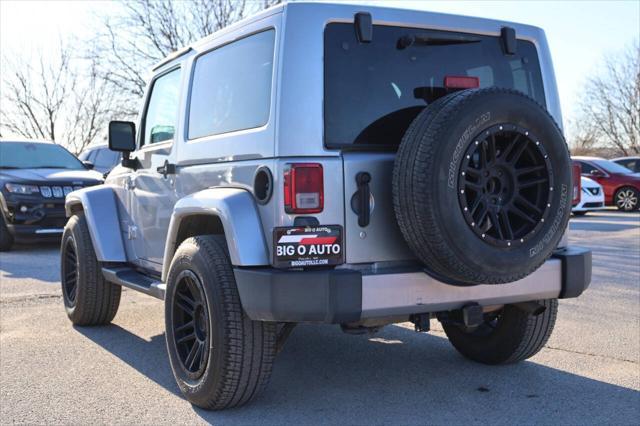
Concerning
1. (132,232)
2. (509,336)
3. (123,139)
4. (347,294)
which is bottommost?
(509,336)

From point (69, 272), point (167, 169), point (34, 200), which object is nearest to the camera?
point (167, 169)

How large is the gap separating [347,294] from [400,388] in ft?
3.86

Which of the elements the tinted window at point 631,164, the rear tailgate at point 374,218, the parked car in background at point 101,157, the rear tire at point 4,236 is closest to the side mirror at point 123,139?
the rear tailgate at point 374,218

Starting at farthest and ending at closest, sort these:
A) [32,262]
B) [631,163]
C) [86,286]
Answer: [631,163], [32,262], [86,286]

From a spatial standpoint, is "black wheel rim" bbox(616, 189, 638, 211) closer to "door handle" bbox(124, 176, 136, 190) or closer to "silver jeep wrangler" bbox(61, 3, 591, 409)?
"silver jeep wrangler" bbox(61, 3, 591, 409)

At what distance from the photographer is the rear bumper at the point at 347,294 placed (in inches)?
130

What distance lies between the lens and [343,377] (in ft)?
14.6

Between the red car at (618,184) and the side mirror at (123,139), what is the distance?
50.7 feet

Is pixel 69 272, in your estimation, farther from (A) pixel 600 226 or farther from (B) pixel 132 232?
(A) pixel 600 226

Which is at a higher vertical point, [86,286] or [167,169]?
[167,169]

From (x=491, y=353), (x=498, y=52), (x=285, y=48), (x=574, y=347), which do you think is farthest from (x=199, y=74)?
(x=574, y=347)

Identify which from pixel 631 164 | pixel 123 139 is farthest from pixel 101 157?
pixel 631 164

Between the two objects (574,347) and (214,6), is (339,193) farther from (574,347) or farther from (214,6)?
(214,6)

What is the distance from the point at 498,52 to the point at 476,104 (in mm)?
946
